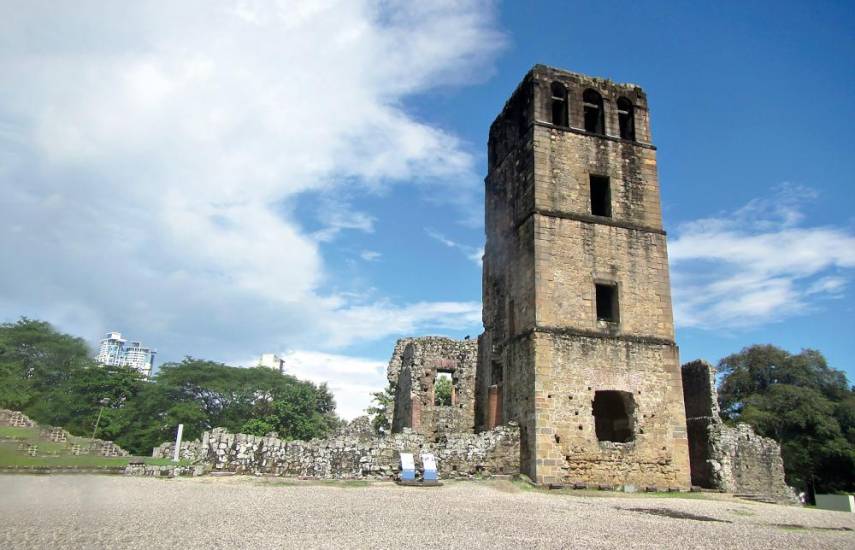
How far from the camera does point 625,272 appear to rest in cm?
1733

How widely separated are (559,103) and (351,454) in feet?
42.3

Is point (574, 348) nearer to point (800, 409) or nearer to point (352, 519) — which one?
point (352, 519)

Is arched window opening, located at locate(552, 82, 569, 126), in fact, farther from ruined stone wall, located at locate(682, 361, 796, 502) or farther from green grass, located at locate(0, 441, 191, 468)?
green grass, located at locate(0, 441, 191, 468)

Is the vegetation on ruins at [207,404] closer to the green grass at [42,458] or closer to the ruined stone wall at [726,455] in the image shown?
the green grass at [42,458]

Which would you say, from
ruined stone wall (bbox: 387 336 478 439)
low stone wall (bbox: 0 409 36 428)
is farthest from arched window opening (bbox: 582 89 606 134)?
low stone wall (bbox: 0 409 36 428)

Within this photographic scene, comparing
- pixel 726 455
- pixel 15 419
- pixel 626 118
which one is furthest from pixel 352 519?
pixel 626 118

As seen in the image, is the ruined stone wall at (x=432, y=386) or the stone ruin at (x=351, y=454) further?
the ruined stone wall at (x=432, y=386)

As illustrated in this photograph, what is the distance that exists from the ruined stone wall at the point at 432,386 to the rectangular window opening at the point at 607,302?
6340 millimetres

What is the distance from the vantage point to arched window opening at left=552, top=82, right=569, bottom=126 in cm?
1881

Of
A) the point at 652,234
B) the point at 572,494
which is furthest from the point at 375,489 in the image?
the point at 652,234

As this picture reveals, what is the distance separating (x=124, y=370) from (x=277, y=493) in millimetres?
15625

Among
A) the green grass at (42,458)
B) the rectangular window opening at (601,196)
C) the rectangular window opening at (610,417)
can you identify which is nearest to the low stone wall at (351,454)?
the rectangular window opening at (610,417)

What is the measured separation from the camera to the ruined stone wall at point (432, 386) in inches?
834

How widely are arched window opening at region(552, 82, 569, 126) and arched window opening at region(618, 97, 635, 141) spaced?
2.07 m
